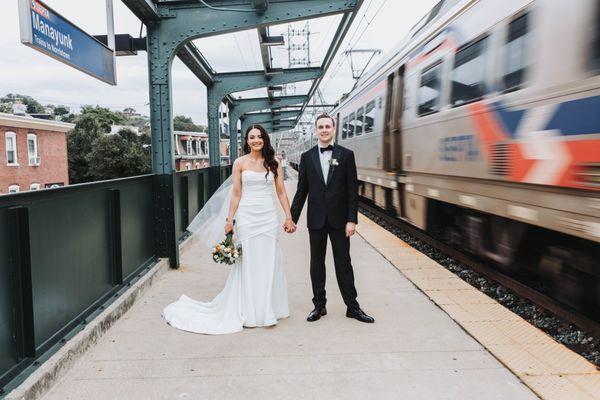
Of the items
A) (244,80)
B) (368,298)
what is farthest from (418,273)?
(244,80)

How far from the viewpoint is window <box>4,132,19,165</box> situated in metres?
32.0

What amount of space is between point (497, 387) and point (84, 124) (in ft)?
227

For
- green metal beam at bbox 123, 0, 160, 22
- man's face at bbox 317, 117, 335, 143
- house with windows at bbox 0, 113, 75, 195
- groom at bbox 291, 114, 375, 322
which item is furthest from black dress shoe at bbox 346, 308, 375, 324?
house with windows at bbox 0, 113, 75, 195

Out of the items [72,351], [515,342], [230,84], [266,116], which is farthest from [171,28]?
[266,116]


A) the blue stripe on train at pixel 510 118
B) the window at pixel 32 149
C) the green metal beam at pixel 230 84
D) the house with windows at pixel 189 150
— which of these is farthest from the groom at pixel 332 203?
the house with windows at pixel 189 150

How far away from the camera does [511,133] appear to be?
5.08 m

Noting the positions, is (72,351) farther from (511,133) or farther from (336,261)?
(511,133)

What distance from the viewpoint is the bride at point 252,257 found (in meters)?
4.77

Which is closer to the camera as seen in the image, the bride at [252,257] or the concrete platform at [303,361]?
the concrete platform at [303,361]

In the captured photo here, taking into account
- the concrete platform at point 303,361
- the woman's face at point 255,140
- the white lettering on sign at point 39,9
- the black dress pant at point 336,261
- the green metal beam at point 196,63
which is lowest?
→ the concrete platform at point 303,361

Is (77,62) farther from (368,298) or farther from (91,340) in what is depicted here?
(368,298)

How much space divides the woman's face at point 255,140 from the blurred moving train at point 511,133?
7.64 ft

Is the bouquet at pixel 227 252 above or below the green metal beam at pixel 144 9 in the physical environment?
below

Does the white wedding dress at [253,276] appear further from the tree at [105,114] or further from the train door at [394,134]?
the tree at [105,114]
